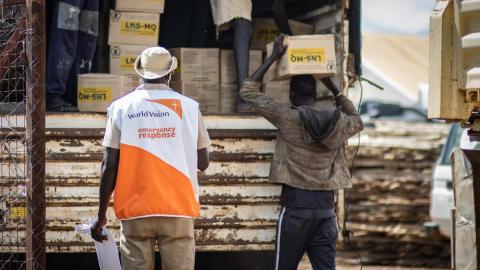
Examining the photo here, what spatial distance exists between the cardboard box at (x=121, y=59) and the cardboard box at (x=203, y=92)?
36 cm

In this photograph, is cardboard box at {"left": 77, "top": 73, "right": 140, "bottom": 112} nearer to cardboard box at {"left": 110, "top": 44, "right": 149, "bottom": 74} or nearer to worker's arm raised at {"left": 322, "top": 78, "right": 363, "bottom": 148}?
cardboard box at {"left": 110, "top": 44, "right": 149, "bottom": 74}

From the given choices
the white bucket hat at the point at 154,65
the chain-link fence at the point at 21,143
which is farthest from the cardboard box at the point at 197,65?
the white bucket hat at the point at 154,65

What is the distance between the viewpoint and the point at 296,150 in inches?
256

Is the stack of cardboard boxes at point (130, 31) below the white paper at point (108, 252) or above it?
above

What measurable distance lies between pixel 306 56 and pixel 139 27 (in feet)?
4.37

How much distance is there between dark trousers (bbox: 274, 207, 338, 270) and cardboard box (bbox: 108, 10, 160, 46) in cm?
173

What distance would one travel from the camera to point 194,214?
5.38 metres

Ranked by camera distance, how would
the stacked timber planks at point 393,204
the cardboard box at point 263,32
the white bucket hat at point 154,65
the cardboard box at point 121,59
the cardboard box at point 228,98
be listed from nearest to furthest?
the white bucket hat at point 154,65, the cardboard box at point 121,59, the cardboard box at point 228,98, the cardboard box at point 263,32, the stacked timber planks at point 393,204

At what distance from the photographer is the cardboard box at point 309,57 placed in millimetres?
6672

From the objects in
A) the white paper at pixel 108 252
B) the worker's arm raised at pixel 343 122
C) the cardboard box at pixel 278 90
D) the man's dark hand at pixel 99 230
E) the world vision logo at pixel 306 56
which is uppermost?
the world vision logo at pixel 306 56

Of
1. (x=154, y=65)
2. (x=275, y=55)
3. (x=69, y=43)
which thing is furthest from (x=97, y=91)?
(x=154, y=65)

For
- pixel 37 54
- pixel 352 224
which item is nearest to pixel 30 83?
pixel 37 54

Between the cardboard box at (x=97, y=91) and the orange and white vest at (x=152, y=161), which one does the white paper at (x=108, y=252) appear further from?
the cardboard box at (x=97, y=91)

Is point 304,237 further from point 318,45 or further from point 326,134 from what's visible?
point 318,45
